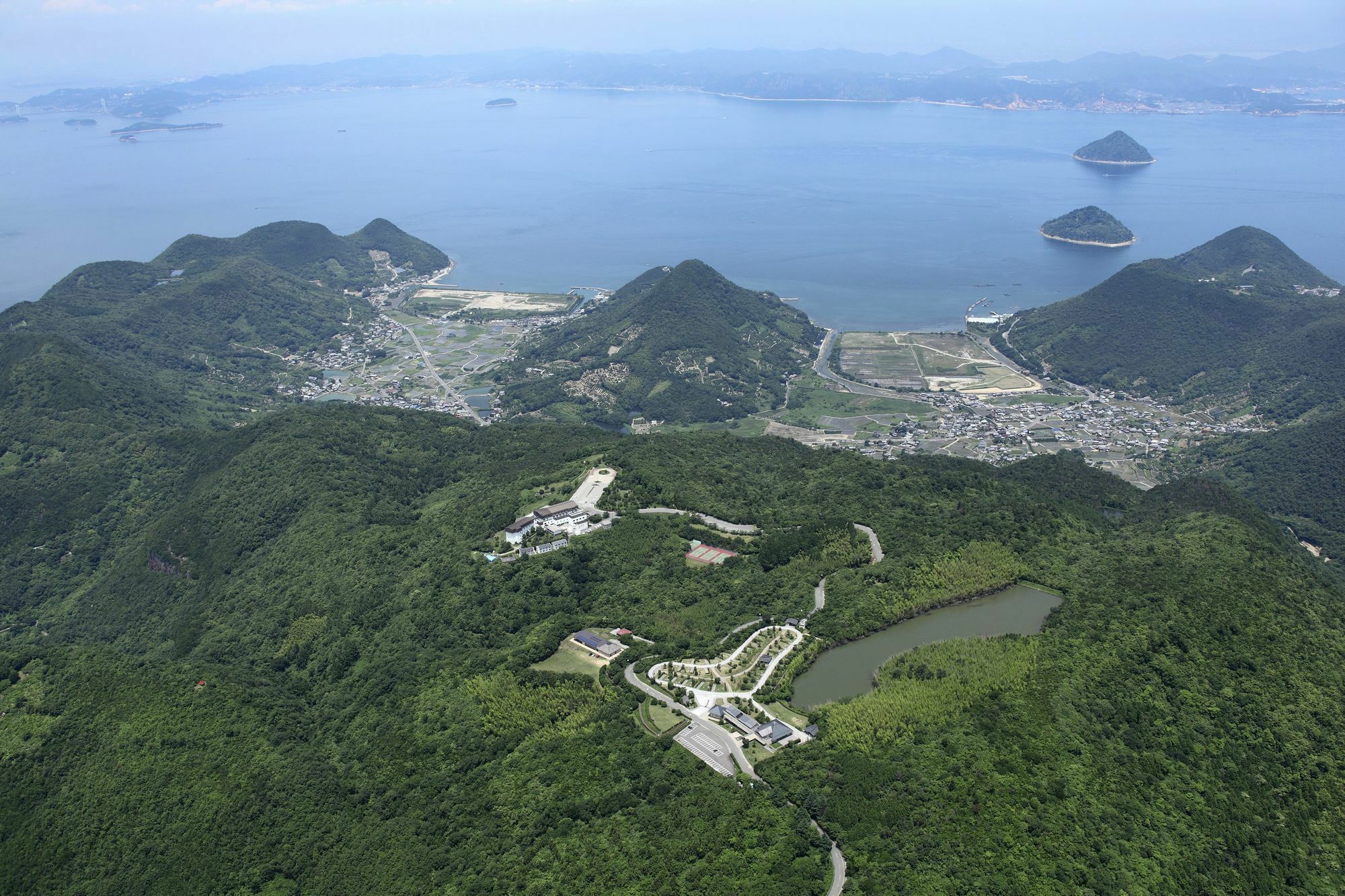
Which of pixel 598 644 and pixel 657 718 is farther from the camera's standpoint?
pixel 598 644

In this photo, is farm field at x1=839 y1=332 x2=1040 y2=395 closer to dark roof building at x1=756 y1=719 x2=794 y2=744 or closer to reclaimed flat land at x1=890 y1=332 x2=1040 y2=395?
reclaimed flat land at x1=890 y1=332 x2=1040 y2=395

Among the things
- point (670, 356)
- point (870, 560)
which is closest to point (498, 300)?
point (670, 356)

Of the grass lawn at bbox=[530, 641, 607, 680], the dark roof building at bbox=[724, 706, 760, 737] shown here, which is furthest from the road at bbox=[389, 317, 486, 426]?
the dark roof building at bbox=[724, 706, 760, 737]

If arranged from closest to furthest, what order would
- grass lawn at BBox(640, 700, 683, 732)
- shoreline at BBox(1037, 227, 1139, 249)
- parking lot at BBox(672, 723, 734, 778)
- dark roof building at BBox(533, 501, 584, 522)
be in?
parking lot at BBox(672, 723, 734, 778) < grass lawn at BBox(640, 700, 683, 732) < dark roof building at BBox(533, 501, 584, 522) < shoreline at BBox(1037, 227, 1139, 249)

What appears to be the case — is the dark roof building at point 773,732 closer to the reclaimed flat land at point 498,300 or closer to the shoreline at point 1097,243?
the reclaimed flat land at point 498,300

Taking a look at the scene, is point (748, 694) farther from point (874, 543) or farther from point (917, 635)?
point (874, 543)

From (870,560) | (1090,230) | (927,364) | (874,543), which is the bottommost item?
(927,364)

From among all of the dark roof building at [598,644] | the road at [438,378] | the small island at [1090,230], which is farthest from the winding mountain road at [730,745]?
the small island at [1090,230]
